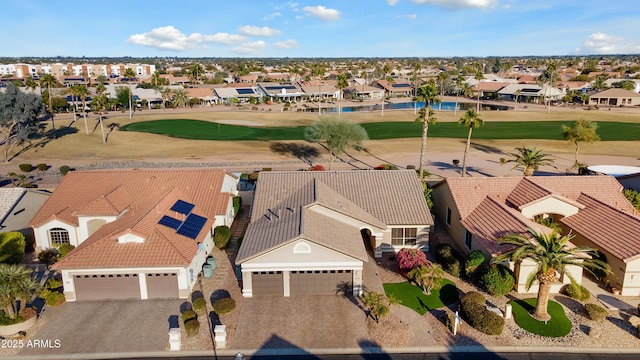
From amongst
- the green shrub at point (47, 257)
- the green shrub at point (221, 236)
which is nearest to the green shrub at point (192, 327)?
the green shrub at point (221, 236)

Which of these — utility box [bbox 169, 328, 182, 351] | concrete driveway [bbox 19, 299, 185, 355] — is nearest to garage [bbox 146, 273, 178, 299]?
concrete driveway [bbox 19, 299, 185, 355]

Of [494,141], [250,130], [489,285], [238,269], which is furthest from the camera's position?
[250,130]

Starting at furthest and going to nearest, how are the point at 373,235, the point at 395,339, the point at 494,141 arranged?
the point at 494,141, the point at 373,235, the point at 395,339

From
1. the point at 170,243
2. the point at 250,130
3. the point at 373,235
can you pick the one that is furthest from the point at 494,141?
the point at 170,243

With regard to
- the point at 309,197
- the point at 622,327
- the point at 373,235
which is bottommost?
the point at 622,327

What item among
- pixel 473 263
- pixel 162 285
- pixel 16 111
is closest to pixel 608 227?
pixel 473 263

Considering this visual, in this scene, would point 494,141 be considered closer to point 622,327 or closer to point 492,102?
point 622,327

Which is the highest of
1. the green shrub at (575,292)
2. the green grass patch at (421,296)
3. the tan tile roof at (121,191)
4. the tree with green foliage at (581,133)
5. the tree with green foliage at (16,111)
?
the tree with green foliage at (16,111)

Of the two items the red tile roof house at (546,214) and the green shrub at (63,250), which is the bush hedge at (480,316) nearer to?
the red tile roof house at (546,214)
